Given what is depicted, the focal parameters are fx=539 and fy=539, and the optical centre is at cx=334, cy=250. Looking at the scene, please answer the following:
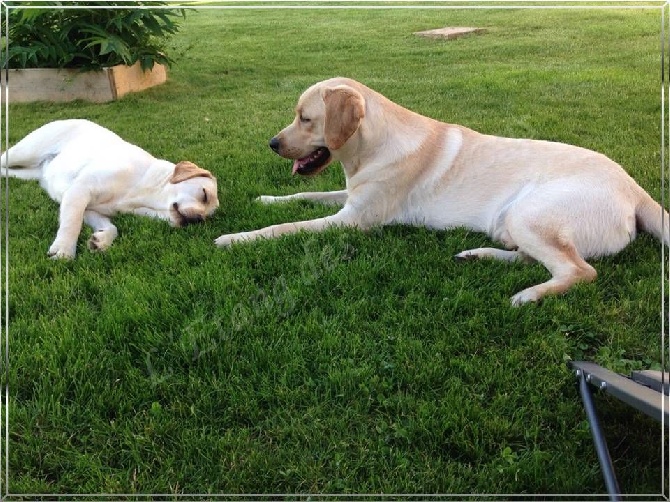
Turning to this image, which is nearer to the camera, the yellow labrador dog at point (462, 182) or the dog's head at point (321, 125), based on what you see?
the yellow labrador dog at point (462, 182)

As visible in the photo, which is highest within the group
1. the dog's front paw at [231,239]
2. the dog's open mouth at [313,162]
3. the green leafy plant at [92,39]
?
the green leafy plant at [92,39]

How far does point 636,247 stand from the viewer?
2717 mm

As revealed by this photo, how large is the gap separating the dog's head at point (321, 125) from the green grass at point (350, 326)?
0.53ft

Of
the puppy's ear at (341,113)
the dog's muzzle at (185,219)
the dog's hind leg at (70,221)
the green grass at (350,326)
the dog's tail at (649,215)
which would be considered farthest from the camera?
the dog's muzzle at (185,219)

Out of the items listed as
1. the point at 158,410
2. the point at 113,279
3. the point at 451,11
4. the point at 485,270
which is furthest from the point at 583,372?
the point at 113,279

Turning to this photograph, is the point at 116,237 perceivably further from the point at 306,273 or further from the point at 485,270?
the point at 485,270

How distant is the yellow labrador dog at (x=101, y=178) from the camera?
3359 millimetres

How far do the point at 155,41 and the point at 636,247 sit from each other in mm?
3638

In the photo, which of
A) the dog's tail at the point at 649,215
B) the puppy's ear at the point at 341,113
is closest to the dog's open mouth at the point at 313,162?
the puppy's ear at the point at 341,113

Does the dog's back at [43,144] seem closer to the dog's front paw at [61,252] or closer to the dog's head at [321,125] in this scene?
the dog's front paw at [61,252]

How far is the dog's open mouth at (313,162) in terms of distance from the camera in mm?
3404

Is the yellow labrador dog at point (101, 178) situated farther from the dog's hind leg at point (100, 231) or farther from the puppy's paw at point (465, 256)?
the puppy's paw at point (465, 256)

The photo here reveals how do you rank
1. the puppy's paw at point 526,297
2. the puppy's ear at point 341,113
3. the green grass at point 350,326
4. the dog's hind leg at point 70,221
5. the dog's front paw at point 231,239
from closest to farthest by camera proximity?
the green grass at point 350,326, the puppy's paw at point 526,297, the dog's hind leg at point 70,221, the dog's front paw at point 231,239, the puppy's ear at point 341,113

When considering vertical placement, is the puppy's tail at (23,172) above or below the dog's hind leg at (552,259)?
above
